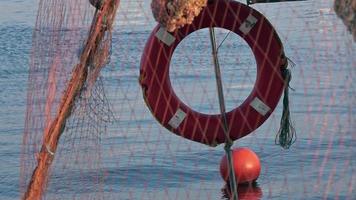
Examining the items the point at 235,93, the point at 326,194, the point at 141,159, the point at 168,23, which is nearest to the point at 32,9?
the point at 235,93

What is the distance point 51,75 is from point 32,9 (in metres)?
18.5

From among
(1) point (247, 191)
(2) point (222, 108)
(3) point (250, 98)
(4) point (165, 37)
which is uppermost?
(4) point (165, 37)

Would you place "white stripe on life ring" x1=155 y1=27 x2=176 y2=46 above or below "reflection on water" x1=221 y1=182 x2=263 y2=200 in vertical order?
above

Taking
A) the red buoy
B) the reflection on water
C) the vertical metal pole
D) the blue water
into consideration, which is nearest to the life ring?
the vertical metal pole

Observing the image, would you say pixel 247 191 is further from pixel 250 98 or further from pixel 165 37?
pixel 165 37

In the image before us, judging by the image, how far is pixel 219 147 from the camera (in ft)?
37.6

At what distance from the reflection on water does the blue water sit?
28mm

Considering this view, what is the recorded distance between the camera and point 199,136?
6.57 metres

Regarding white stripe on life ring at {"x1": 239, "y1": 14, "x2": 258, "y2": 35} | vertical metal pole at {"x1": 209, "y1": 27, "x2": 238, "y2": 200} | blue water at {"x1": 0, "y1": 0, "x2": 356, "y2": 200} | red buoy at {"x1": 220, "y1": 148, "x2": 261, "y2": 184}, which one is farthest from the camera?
blue water at {"x1": 0, "y1": 0, "x2": 356, "y2": 200}

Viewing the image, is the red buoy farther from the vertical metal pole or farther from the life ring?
the vertical metal pole

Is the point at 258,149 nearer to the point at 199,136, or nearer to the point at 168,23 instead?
the point at 199,136

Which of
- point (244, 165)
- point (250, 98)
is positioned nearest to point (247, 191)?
point (244, 165)

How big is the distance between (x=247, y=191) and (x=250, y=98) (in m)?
3.28

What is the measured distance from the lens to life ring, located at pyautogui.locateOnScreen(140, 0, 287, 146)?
20.3 feet
